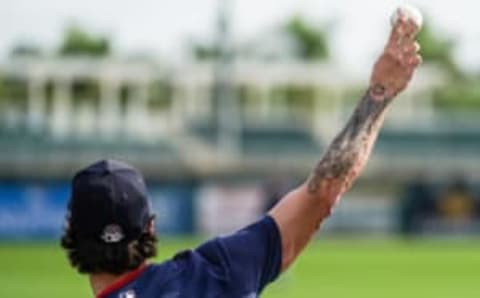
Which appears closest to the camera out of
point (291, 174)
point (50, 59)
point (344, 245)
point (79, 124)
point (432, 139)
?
point (344, 245)

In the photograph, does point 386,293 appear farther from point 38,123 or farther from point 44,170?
point 38,123

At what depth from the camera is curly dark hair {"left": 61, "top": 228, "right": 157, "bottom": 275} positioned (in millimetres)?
4820

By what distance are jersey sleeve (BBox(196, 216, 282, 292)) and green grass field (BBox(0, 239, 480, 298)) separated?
67.0 feet

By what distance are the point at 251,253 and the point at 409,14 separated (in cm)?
81

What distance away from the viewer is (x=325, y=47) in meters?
104

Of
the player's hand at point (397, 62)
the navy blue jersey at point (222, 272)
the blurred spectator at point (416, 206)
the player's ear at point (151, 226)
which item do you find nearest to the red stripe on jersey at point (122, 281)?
the navy blue jersey at point (222, 272)

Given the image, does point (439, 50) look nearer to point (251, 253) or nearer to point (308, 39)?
point (308, 39)

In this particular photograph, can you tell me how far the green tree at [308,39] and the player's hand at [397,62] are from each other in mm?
98655

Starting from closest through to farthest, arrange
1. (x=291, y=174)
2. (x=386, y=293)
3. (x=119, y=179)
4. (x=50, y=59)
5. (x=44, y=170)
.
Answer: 1. (x=119, y=179)
2. (x=386, y=293)
3. (x=44, y=170)
4. (x=291, y=174)
5. (x=50, y=59)

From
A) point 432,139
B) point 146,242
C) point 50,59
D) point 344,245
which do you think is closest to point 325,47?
point 50,59

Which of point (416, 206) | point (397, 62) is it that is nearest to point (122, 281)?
point (397, 62)

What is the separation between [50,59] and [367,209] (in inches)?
1441

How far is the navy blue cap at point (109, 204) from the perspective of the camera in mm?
4801

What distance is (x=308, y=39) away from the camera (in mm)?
104438
